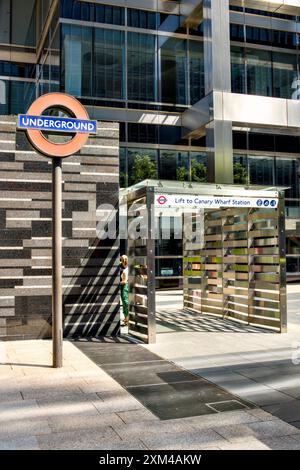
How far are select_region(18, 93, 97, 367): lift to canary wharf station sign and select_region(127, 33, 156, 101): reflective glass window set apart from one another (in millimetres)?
13541

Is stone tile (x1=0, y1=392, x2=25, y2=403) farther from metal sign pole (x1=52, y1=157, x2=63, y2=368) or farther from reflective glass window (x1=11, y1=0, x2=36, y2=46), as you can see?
reflective glass window (x1=11, y1=0, x2=36, y2=46)

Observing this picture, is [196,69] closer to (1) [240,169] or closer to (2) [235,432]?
(1) [240,169]

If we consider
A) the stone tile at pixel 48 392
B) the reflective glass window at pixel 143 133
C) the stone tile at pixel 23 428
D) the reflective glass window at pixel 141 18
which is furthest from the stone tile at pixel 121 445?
the reflective glass window at pixel 141 18

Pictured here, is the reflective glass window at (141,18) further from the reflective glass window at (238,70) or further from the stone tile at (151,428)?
the stone tile at (151,428)

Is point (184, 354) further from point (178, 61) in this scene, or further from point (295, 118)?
point (178, 61)

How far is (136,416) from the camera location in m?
5.11

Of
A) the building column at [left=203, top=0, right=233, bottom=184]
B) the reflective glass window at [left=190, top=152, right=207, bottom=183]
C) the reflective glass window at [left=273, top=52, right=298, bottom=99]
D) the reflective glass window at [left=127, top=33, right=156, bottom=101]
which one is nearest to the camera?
the building column at [left=203, top=0, right=233, bottom=184]

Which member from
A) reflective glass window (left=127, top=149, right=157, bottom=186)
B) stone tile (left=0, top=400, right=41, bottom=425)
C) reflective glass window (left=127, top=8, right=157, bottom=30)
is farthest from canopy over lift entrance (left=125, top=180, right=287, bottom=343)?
reflective glass window (left=127, top=8, right=157, bottom=30)

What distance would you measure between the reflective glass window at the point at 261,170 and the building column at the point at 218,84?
193 inches

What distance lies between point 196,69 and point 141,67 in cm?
254

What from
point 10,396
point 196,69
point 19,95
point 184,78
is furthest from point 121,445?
point 19,95

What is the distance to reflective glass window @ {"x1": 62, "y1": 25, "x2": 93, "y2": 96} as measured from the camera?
1945 cm

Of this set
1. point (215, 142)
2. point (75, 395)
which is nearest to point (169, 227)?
point (215, 142)

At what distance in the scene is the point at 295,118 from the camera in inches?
798
